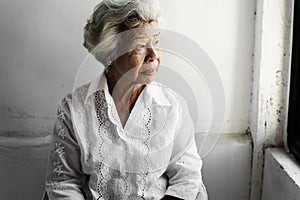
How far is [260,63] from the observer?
5.83 feet

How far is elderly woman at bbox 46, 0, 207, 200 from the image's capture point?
4.85 feet

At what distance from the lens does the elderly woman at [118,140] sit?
1479 mm

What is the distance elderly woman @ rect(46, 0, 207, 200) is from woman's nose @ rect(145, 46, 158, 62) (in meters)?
0.09

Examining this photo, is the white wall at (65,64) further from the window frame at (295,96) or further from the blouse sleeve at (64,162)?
the blouse sleeve at (64,162)

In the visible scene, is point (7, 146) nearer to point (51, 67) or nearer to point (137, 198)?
point (51, 67)

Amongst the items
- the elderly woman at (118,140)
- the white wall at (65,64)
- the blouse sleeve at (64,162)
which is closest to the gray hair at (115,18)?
the elderly woman at (118,140)

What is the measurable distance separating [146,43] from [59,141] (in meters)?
0.41

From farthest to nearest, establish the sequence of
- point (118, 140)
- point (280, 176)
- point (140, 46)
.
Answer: point (280, 176), point (118, 140), point (140, 46)

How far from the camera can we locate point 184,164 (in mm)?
1554

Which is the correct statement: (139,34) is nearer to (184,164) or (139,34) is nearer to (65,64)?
(184,164)

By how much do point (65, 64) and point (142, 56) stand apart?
58cm

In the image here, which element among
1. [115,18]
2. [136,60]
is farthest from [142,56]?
[115,18]

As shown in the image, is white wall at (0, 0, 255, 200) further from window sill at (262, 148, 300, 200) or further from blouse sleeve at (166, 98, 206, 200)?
blouse sleeve at (166, 98, 206, 200)

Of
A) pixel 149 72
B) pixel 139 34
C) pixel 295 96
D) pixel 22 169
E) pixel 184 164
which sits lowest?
pixel 22 169
